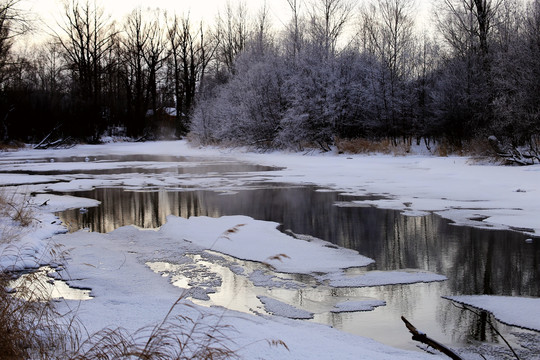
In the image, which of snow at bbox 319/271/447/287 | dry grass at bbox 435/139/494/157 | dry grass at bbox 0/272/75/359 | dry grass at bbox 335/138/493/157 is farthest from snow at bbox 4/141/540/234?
dry grass at bbox 0/272/75/359

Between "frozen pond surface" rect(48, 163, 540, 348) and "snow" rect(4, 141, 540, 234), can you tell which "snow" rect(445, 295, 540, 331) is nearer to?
"frozen pond surface" rect(48, 163, 540, 348)

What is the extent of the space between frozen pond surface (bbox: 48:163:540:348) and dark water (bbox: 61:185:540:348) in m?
0.01

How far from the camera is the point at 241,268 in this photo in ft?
22.9

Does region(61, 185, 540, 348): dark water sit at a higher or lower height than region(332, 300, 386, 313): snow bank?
higher

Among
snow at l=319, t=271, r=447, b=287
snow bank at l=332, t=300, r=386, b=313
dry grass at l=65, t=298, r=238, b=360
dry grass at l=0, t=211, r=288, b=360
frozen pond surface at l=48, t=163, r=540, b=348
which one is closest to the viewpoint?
dry grass at l=65, t=298, r=238, b=360

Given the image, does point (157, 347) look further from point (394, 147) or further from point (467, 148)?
point (394, 147)

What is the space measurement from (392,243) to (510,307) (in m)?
3.00

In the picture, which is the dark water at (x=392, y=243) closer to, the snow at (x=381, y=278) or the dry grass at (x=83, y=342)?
the snow at (x=381, y=278)

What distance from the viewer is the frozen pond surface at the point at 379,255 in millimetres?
5000

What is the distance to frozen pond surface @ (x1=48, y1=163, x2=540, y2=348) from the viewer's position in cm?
500

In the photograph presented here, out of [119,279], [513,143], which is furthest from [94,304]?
[513,143]

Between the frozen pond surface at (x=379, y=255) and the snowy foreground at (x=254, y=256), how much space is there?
219 millimetres

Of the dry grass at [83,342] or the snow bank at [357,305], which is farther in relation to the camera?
the snow bank at [357,305]

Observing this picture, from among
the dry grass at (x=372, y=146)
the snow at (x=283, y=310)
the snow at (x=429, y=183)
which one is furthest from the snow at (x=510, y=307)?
the dry grass at (x=372, y=146)
